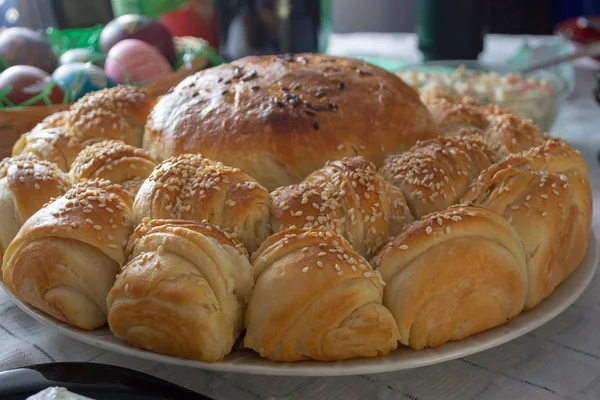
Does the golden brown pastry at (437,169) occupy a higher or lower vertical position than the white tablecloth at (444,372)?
higher

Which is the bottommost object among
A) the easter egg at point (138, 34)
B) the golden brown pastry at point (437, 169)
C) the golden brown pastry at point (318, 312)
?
the golden brown pastry at point (318, 312)

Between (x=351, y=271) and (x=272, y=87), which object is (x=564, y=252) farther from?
(x=272, y=87)

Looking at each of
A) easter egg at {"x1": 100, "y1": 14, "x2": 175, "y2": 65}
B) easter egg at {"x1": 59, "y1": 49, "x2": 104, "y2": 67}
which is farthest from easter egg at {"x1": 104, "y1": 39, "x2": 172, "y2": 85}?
easter egg at {"x1": 100, "y1": 14, "x2": 175, "y2": 65}

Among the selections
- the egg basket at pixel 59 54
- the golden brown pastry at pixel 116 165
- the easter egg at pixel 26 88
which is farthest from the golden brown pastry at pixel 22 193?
the easter egg at pixel 26 88

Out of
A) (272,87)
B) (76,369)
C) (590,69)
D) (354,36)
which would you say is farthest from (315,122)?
(354,36)

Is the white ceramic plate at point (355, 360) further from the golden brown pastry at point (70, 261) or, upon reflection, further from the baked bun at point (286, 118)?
the baked bun at point (286, 118)

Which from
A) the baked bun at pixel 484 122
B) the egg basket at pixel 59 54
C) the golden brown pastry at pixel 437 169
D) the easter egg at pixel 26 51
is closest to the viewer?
the golden brown pastry at pixel 437 169

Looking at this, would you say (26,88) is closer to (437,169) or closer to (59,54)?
(59,54)
